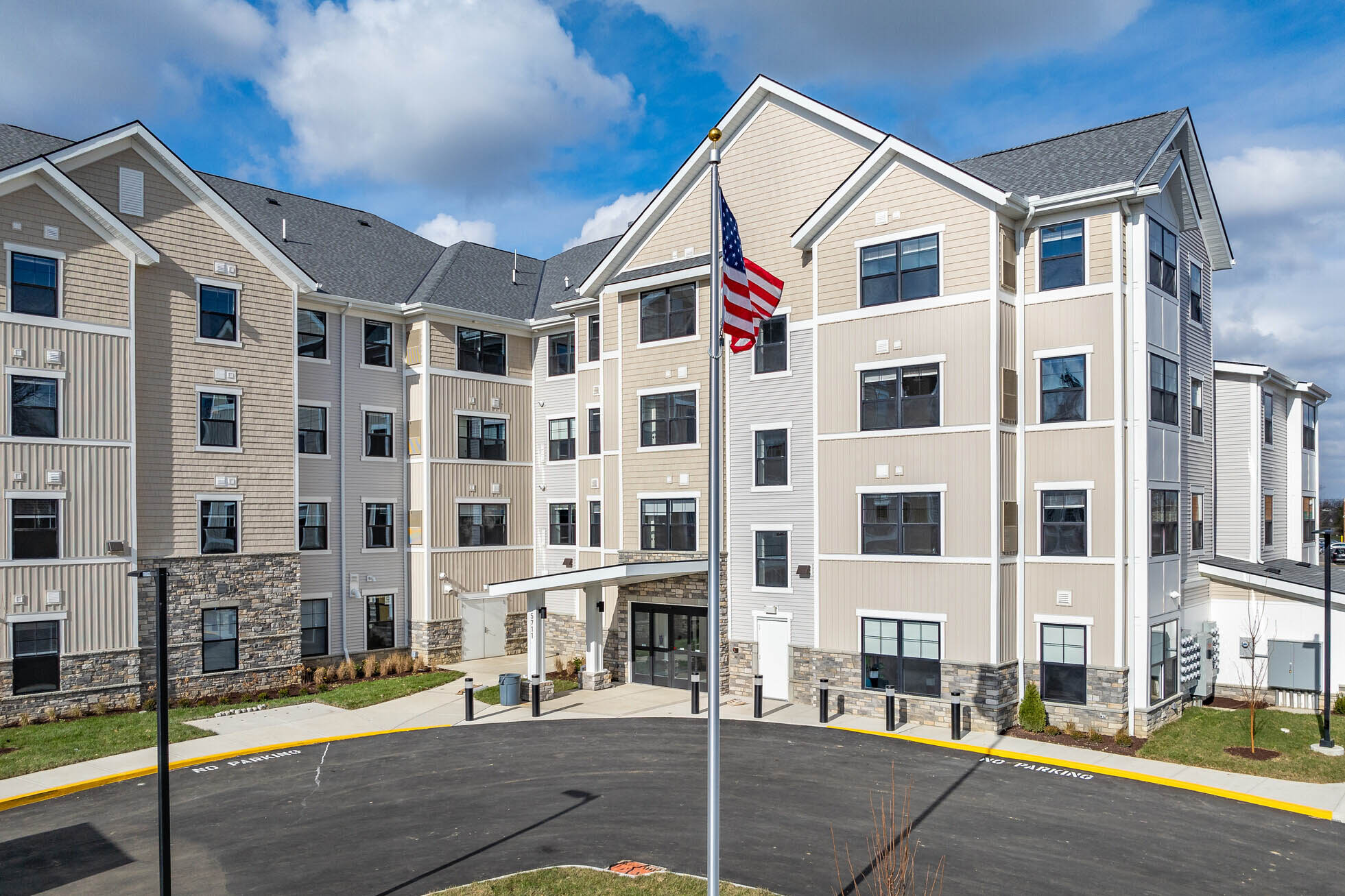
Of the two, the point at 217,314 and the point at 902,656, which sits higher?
the point at 217,314

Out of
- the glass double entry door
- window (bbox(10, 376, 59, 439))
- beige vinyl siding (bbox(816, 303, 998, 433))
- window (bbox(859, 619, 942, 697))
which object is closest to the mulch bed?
window (bbox(859, 619, 942, 697))

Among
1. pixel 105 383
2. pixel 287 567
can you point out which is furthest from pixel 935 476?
pixel 105 383

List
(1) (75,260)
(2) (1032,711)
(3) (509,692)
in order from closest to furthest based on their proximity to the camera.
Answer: (2) (1032,711) → (1) (75,260) → (3) (509,692)

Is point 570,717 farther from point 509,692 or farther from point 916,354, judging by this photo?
point 916,354

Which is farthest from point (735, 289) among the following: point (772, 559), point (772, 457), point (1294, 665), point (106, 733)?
point (1294, 665)

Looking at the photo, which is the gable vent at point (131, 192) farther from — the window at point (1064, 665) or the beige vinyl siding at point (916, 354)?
the window at point (1064, 665)

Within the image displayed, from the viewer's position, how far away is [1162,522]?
65.8 ft

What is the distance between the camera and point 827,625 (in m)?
21.6

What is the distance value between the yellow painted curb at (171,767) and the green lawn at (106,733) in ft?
2.58

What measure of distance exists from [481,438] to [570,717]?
38.0 ft

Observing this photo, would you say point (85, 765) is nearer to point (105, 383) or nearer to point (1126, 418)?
point (105, 383)

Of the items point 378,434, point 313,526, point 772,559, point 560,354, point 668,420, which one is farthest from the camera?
point 560,354

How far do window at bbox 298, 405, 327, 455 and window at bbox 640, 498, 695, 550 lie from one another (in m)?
9.62

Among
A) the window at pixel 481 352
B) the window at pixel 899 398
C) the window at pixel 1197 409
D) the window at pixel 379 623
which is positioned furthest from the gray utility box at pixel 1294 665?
the window at pixel 379 623
